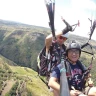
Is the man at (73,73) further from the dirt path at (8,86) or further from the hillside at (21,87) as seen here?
the dirt path at (8,86)

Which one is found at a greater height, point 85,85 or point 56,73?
point 56,73

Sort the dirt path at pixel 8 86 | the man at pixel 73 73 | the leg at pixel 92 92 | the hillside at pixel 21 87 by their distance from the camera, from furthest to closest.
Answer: the dirt path at pixel 8 86
the hillside at pixel 21 87
the man at pixel 73 73
the leg at pixel 92 92

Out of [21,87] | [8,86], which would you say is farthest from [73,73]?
[8,86]

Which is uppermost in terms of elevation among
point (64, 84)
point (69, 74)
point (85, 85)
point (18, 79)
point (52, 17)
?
point (52, 17)

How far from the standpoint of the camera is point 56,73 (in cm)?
710

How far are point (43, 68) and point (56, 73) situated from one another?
1.65m

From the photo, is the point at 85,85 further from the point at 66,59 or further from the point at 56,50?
the point at 56,50

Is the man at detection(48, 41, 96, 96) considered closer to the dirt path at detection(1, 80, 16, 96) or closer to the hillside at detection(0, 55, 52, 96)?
the hillside at detection(0, 55, 52, 96)

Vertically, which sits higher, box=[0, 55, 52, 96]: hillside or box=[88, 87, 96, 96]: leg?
box=[88, 87, 96, 96]: leg

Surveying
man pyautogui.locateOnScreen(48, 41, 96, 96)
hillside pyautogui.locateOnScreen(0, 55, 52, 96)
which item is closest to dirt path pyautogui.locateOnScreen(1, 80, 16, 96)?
hillside pyautogui.locateOnScreen(0, 55, 52, 96)

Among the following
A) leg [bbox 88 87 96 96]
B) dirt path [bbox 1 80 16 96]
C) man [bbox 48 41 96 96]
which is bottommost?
dirt path [bbox 1 80 16 96]

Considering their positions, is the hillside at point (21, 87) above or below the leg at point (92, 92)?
below

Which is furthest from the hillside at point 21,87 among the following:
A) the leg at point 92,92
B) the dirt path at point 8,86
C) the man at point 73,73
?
the leg at point 92,92

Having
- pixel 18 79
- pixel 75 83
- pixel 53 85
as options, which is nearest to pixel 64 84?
pixel 53 85
